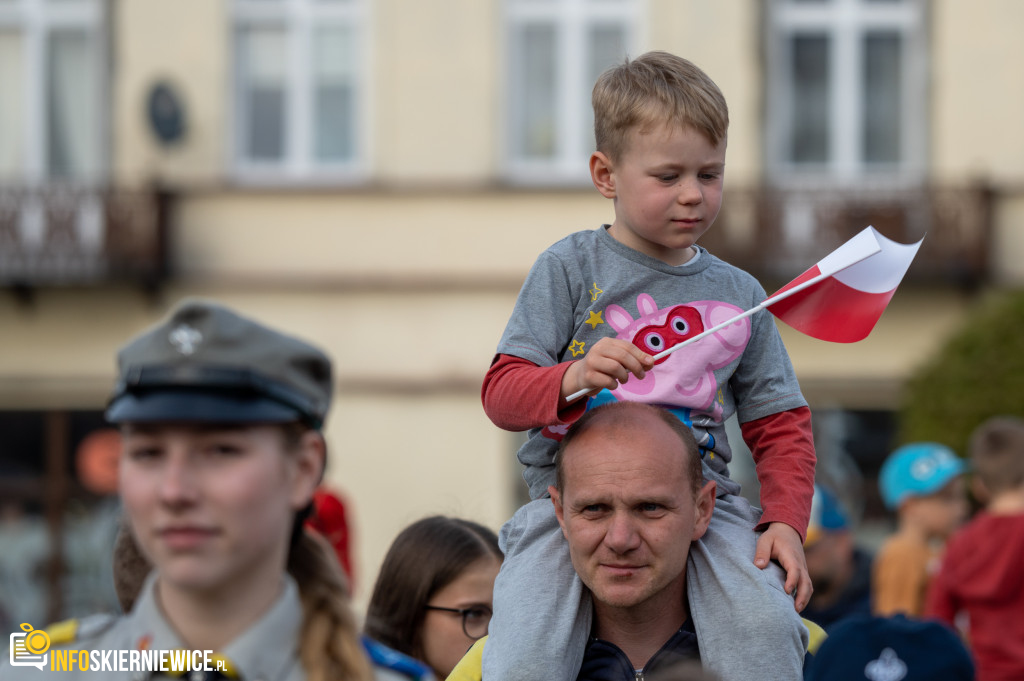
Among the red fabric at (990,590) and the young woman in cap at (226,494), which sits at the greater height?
the young woman in cap at (226,494)

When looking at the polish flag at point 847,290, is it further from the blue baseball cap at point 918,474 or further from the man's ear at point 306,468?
the blue baseball cap at point 918,474

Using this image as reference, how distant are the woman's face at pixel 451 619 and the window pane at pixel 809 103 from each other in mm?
12426

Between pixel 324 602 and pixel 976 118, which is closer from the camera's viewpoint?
pixel 324 602

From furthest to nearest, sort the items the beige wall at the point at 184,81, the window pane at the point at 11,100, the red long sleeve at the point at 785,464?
1. the window pane at the point at 11,100
2. the beige wall at the point at 184,81
3. the red long sleeve at the point at 785,464

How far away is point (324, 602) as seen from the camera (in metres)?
2.53

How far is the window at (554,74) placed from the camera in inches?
625

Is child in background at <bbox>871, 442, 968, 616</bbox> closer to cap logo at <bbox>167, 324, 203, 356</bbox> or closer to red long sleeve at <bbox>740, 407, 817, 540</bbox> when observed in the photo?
red long sleeve at <bbox>740, 407, 817, 540</bbox>

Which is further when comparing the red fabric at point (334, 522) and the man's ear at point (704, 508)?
the red fabric at point (334, 522)

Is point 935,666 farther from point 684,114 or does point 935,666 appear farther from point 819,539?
point 819,539

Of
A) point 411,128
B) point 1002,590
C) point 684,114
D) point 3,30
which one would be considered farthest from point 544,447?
point 3,30

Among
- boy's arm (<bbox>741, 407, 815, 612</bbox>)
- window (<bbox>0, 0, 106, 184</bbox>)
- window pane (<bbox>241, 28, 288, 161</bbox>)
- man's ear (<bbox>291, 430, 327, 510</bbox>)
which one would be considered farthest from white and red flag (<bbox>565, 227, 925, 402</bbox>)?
window (<bbox>0, 0, 106, 184</bbox>)

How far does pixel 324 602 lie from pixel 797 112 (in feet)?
46.9

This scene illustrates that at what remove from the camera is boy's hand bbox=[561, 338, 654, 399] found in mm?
2871

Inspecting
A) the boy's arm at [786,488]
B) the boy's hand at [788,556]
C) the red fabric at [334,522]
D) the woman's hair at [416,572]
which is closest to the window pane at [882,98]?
the red fabric at [334,522]
